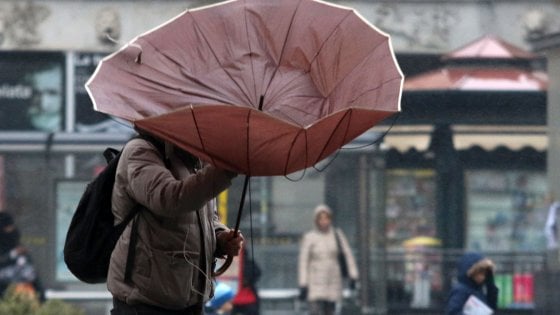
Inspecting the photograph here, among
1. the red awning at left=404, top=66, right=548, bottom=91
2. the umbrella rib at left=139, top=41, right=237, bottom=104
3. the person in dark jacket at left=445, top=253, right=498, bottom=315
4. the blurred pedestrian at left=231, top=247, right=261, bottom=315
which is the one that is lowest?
the blurred pedestrian at left=231, top=247, right=261, bottom=315

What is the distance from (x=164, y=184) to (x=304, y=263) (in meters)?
11.8

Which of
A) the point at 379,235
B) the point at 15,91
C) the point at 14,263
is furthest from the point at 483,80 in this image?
the point at 15,91

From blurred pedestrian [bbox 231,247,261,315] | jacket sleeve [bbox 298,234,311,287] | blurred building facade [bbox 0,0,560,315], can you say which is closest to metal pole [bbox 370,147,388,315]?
blurred building facade [bbox 0,0,560,315]

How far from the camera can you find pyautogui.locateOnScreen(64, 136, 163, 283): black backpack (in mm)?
4461

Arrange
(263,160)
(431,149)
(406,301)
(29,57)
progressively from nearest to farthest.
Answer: (263,160)
(406,301)
(431,149)
(29,57)

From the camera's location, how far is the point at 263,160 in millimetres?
4004

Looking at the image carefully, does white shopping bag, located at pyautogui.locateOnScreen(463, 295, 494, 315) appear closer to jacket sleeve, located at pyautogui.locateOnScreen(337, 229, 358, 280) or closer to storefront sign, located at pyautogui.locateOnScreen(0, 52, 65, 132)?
jacket sleeve, located at pyautogui.locateOnScreen(337, 229, 358, 280)

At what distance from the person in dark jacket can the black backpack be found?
5.48 m

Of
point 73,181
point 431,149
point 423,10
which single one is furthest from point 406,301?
point 423,10

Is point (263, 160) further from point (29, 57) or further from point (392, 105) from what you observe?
point (29, 57)

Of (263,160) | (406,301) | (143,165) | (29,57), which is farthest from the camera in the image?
(29,57)

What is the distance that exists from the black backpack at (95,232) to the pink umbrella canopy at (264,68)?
24 cm

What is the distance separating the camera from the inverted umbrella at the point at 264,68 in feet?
13.7

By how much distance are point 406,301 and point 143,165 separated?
37.9ft
